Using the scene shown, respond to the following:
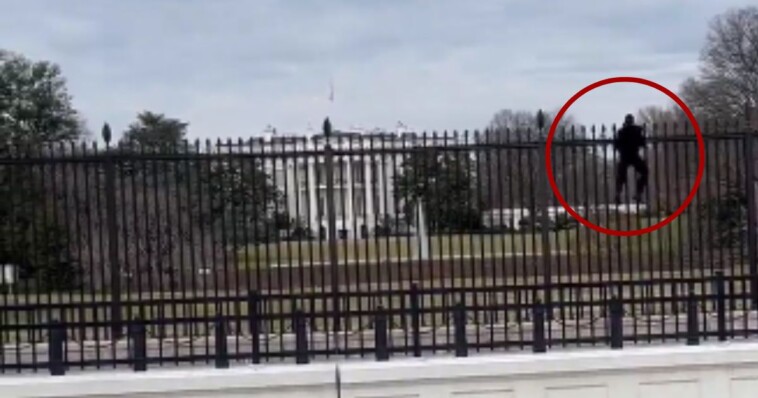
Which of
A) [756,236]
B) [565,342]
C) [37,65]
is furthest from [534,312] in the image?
[37,65]

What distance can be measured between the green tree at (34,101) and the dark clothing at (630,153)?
62.9 feet

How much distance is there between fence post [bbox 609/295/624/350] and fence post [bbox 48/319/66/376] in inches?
212

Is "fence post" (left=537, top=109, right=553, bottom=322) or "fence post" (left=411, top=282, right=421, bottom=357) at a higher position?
"fence post" (left=537, top=109, right=553, bottom=322)

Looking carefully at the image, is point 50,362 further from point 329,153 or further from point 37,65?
point 37,65

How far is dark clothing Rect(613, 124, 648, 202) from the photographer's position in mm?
10961

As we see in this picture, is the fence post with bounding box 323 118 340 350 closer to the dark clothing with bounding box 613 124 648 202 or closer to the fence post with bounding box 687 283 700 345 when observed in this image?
the dark clothing with bounding box 613 124 648 202

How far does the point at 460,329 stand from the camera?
370 inches

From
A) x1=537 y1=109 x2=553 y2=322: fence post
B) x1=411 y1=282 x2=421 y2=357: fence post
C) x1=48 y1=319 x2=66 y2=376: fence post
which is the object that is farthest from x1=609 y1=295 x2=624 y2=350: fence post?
x1=48 y1=319 x2=66 y2=376: fence post

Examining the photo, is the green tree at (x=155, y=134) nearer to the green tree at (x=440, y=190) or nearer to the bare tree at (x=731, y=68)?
the green tree at (x=440, y=190)

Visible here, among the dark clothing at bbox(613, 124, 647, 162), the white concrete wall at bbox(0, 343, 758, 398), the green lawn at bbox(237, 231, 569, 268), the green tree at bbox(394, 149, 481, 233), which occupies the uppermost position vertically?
the dark clothing at bbox(613, 124, 647, 162)

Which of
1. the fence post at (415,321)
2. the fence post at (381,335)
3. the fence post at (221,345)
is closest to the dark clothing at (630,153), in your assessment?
the fence post at (415,321)

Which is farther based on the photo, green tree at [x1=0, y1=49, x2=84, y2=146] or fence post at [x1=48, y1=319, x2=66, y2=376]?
green tree at [x1=0, y1=49, x2=84, y2=146]

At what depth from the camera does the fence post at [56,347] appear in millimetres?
9148

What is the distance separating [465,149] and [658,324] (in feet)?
10.1
